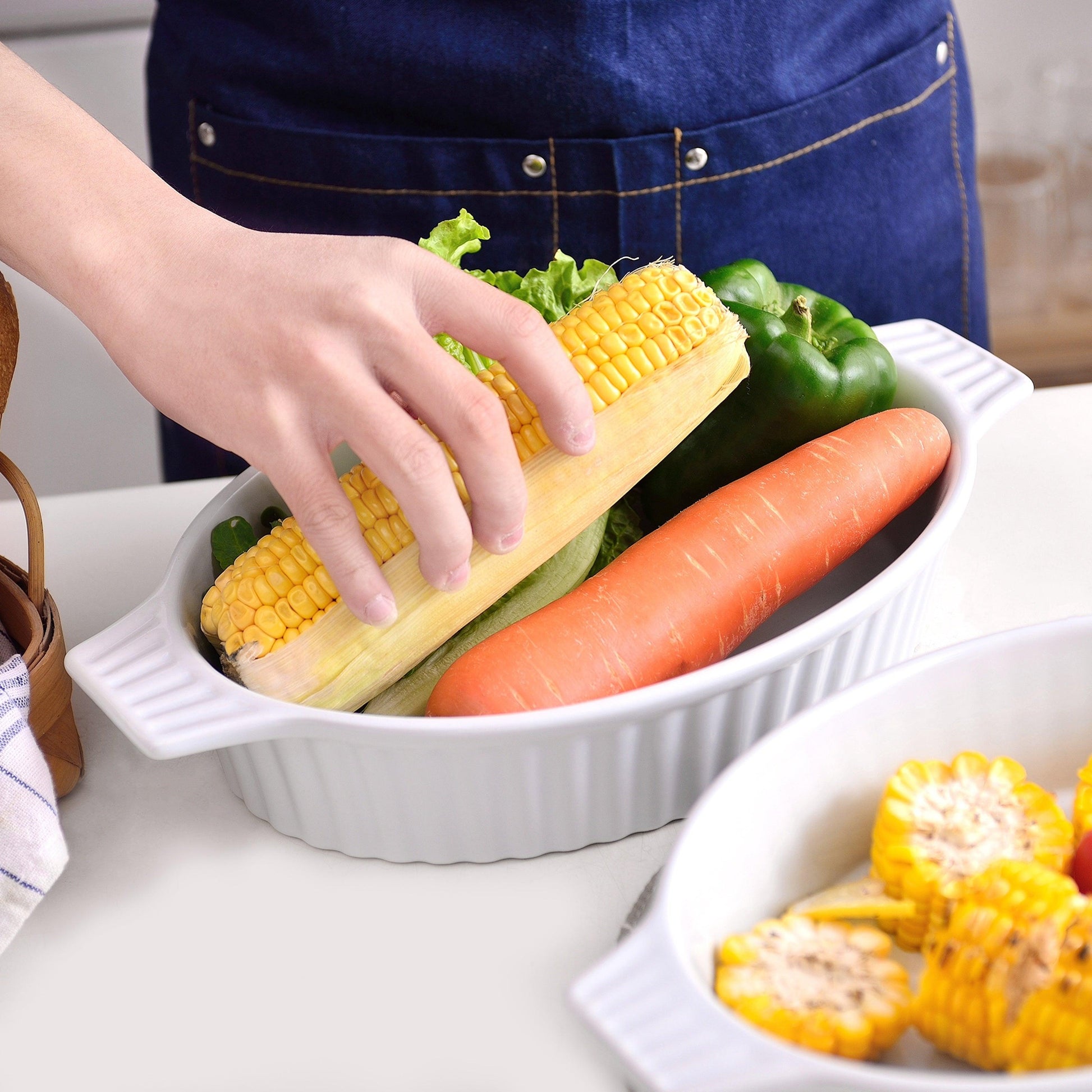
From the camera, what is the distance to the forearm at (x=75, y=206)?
23.1 inches

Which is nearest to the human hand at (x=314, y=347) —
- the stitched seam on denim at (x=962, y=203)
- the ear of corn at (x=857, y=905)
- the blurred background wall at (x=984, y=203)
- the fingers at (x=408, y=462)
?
the fingers at (x=408, y=462)

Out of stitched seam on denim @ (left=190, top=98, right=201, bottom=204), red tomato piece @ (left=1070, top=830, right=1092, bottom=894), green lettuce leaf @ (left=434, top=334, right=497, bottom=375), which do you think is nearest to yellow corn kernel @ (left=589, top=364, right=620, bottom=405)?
green lettuce leaf @ (left=434, top=334, right=497, bottom=375)

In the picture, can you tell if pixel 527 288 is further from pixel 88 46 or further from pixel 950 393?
pixel 88 46

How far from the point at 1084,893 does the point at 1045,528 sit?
0.41 metres

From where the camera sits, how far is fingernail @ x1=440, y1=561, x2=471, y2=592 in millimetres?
580

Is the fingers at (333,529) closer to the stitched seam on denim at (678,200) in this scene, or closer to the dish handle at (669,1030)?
the dish handle at (669,1030)

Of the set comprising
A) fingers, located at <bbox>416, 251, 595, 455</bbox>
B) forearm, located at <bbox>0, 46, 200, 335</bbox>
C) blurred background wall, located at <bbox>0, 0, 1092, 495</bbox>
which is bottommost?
blurred background wall, located at <bbox>0, 0, 1092, 495</bbox>

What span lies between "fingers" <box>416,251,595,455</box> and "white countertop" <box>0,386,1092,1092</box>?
0.24 metres

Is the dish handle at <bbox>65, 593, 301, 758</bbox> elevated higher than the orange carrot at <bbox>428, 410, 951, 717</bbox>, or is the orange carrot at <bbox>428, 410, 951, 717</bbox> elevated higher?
the dish handle at <bbox>65, 593, 301, 758</bbox>

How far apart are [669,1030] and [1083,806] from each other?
23 centimetres

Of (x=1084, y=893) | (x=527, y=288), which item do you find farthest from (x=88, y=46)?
(x=1084, y=893)

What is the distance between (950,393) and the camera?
753mm

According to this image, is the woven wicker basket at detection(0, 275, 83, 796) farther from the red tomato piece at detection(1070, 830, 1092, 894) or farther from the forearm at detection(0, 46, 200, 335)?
the red tomato piece at detection(1070, 830, 1092, 894)

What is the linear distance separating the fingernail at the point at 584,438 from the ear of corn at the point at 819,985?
25 cm
